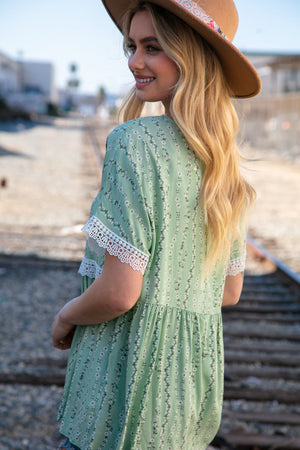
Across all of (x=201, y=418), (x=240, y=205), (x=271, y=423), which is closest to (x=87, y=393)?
(x=201, y=418)

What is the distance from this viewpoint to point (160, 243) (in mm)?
1382

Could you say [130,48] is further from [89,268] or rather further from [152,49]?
[89,268]

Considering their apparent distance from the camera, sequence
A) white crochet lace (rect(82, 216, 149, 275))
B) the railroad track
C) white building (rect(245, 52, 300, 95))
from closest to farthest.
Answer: white crochet lace (rect(82, 216, 149, 275)), the railroad track, white building (rect(245, 52, 300, 95))

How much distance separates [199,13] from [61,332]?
1.00 meters

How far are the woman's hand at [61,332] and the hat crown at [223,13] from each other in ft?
3.19

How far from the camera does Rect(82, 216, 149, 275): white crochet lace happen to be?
1.30 m

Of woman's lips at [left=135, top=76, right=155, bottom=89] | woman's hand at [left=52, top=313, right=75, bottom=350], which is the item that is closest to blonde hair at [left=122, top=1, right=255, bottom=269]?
woman's lips at [left=135, top=76, right=155, bottom=89]

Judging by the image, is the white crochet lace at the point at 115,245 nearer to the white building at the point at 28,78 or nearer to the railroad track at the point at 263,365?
the railroad track at the point at 263,365

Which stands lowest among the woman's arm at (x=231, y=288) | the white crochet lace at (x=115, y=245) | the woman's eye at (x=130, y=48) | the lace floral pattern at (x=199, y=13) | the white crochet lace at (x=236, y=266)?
the woman's arm at (x=231, y=288)

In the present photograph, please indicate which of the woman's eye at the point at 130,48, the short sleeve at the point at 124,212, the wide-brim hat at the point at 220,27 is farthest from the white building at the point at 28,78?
the short sleeve at the point at 124,212

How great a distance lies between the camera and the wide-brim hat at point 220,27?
4.41 ft

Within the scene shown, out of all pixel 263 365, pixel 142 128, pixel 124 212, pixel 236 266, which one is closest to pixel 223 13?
pixel 142 128

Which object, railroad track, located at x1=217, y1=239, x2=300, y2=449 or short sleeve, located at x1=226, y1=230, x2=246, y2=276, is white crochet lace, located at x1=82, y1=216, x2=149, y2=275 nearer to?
short sleeve, located at x1=226, y1=230, x2=246, y2=276

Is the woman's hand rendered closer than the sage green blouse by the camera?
No
